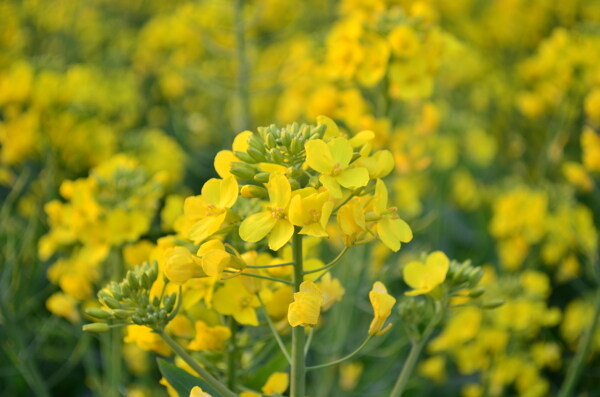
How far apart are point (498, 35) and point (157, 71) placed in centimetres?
203

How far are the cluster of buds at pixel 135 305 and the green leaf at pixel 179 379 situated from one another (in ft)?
0.21

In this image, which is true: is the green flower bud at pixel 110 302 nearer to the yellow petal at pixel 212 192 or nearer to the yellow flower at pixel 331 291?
the yellow petal at pixel 212 192

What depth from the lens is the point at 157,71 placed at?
3654mm

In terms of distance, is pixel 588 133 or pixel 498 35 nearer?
pixel 588 133

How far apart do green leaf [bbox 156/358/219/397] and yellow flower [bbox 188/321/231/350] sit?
0.08m

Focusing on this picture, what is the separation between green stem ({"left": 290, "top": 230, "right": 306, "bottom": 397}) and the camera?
796mm

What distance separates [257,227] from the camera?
0.77 metres

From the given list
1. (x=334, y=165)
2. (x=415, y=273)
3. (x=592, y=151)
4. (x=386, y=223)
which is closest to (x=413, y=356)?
(x=415, y=273)

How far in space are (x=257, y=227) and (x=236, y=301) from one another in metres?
0.17

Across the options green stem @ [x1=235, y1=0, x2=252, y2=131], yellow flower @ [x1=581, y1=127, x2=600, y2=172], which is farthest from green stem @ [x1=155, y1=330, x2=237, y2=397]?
green stem @ [x1=235, y1=0, x2=252, y2=131]

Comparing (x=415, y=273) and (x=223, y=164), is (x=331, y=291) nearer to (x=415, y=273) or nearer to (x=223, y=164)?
(x=415, y=273)

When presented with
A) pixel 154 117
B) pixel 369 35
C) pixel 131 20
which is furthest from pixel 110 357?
pixel 131 20

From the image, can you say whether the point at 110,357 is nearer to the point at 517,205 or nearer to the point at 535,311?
the point at 535,311

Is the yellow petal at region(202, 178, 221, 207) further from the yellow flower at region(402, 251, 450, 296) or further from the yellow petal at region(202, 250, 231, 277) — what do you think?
the yellow flower at region(402, 251, 450, 296)
